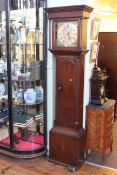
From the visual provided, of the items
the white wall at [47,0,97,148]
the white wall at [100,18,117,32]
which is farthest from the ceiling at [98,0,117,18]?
the white wall at [47,0,97,148]

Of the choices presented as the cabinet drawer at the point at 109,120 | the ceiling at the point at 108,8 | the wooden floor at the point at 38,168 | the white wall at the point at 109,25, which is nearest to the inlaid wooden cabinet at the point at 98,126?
the cabinet drawer at the point at 109,120

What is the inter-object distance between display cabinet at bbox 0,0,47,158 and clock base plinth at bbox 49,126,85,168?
170 millimetres

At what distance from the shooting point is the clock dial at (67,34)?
265cm

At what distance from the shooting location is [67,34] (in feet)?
8.84

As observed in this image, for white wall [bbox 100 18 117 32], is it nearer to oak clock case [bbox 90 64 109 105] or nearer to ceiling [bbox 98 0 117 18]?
ceiling [bbox 98 0 117 18]

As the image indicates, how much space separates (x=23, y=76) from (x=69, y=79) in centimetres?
59

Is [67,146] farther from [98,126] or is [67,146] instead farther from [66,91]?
[66,91]

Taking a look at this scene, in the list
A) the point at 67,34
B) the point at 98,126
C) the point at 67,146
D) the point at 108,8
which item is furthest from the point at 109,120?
the point at 108,8

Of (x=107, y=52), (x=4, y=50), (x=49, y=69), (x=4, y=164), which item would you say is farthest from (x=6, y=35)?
(x=107, y=52)

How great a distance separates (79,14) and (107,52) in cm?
252

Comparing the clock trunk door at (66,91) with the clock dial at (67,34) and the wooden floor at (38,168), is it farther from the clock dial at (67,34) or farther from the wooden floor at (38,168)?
the wooden floor at (38,168)

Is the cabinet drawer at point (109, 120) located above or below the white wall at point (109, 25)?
below

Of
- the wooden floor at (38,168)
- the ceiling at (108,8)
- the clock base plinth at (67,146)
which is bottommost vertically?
the wooden floor at (38,168)

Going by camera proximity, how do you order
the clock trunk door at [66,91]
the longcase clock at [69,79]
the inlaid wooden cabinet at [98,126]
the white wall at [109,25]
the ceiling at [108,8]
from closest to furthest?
1. the longcase clock at [69,79]
2. the clock trunk door at [66,91]
3. the inlaid wooden cabinet at [98,126]
4. the ceiling at [108,8]
5. the white wall at [109,25]
